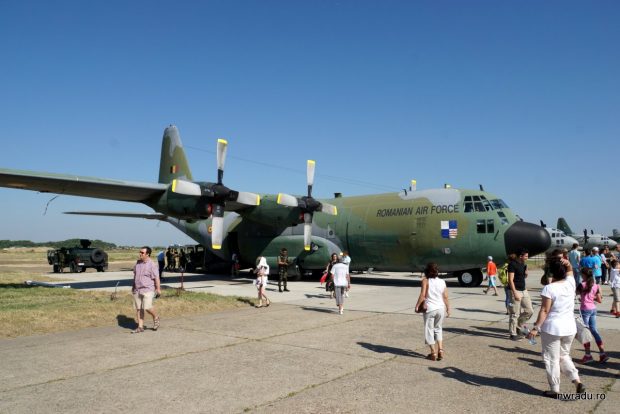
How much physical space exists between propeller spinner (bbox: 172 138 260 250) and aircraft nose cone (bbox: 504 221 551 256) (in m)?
11.6

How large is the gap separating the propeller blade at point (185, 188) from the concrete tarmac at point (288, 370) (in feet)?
26.1

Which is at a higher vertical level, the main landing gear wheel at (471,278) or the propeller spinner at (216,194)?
the propeller spinner at (216,194)

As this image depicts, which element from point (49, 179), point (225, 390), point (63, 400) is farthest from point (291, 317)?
point (49, 179)

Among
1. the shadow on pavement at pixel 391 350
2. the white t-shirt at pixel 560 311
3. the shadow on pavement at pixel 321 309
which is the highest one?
the white t-shirt at pixel 560 311

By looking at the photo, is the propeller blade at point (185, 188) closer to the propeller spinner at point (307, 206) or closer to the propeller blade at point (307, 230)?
the propeller spinner at point (307, 206)

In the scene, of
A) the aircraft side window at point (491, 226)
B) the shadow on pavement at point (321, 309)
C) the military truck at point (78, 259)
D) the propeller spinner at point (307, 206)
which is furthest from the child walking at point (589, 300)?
the military truck at point (78, 259)

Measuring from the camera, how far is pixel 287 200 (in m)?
22.0

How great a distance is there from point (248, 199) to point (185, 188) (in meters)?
3.53

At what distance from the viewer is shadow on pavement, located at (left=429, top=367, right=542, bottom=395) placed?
5867 mm

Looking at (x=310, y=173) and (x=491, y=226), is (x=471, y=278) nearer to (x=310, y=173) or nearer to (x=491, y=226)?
(x=491, y=226)

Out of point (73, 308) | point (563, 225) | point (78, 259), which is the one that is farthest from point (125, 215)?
point (563, 225)

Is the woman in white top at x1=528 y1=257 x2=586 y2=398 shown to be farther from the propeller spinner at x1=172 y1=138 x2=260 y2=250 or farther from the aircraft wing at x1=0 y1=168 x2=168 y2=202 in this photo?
the aircraft wing at x1=0 y1=168 x2=168 y2=202

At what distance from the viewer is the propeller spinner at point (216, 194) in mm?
18891

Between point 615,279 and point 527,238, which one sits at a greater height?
point 527,238
